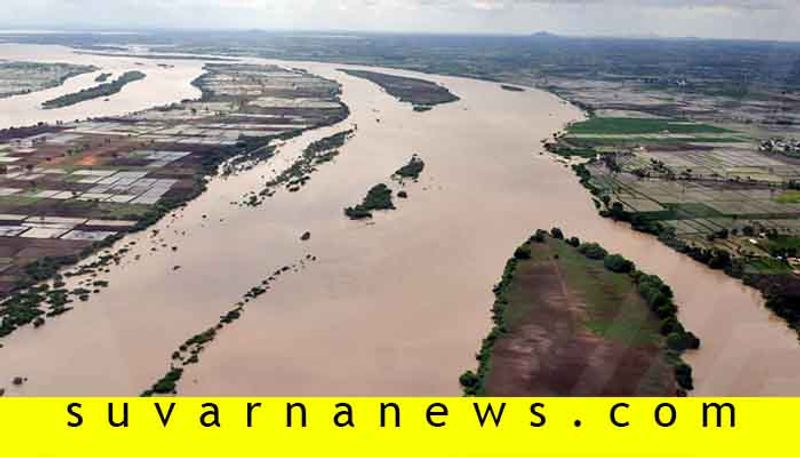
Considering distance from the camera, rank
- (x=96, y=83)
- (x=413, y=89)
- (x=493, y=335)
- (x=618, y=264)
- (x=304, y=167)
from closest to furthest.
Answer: (x=493, y=335) < (x=618, y=264) < (x=304, y=167) < (x=96, y=83) < (x=413, y=89)

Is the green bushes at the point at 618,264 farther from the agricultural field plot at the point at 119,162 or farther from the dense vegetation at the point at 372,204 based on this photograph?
the agricultural field plot at the point at 119,162

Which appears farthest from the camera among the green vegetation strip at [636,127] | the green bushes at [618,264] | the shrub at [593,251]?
the green vegetation strip at [636,127]

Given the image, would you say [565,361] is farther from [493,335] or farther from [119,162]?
[119,162]

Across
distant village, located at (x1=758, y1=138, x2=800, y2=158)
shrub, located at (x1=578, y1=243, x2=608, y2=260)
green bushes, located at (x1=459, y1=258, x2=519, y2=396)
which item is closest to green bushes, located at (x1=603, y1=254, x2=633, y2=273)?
shrub, located at (x1=578, y1=243, x2=608, y2=260)

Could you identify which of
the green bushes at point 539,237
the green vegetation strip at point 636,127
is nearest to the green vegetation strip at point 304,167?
the green bushes at point 539,237

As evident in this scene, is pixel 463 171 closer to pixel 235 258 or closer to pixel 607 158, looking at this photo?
pixel 607 158

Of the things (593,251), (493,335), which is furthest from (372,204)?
(493,335)

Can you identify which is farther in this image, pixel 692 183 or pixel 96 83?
pixel 96 83

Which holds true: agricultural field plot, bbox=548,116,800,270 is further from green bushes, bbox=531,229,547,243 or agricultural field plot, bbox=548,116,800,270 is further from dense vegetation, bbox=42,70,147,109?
dense vegetation, bbox=42,70,147,109
